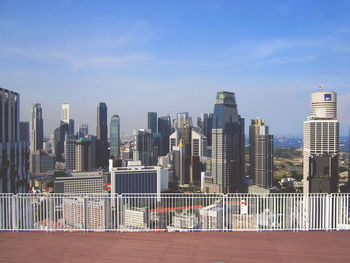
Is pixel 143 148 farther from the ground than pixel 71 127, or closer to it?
closer to it

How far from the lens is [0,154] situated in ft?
67.8

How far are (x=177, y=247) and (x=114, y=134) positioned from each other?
140 metres

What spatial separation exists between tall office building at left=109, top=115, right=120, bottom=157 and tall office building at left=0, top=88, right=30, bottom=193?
106893 millimetres

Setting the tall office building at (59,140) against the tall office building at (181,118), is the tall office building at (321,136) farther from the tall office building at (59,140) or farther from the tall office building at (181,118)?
the tall office building at (181,118)

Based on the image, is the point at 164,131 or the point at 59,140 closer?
the point at 59,140

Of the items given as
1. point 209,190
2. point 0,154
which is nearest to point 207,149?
point 209,190

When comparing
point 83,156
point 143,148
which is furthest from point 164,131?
point 83,156

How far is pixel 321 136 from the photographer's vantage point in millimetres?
65875

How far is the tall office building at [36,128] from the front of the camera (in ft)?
409

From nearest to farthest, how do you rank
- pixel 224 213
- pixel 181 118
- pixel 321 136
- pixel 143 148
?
pixel 224 213, pixel 321 136, pixel 143 148, pixel 181 118

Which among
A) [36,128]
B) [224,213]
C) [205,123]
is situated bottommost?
[224,213]

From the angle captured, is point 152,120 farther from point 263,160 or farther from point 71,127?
point 263,160

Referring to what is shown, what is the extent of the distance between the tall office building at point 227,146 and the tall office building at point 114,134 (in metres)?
49.8

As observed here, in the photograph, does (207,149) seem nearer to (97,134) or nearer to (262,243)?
(97,134)
